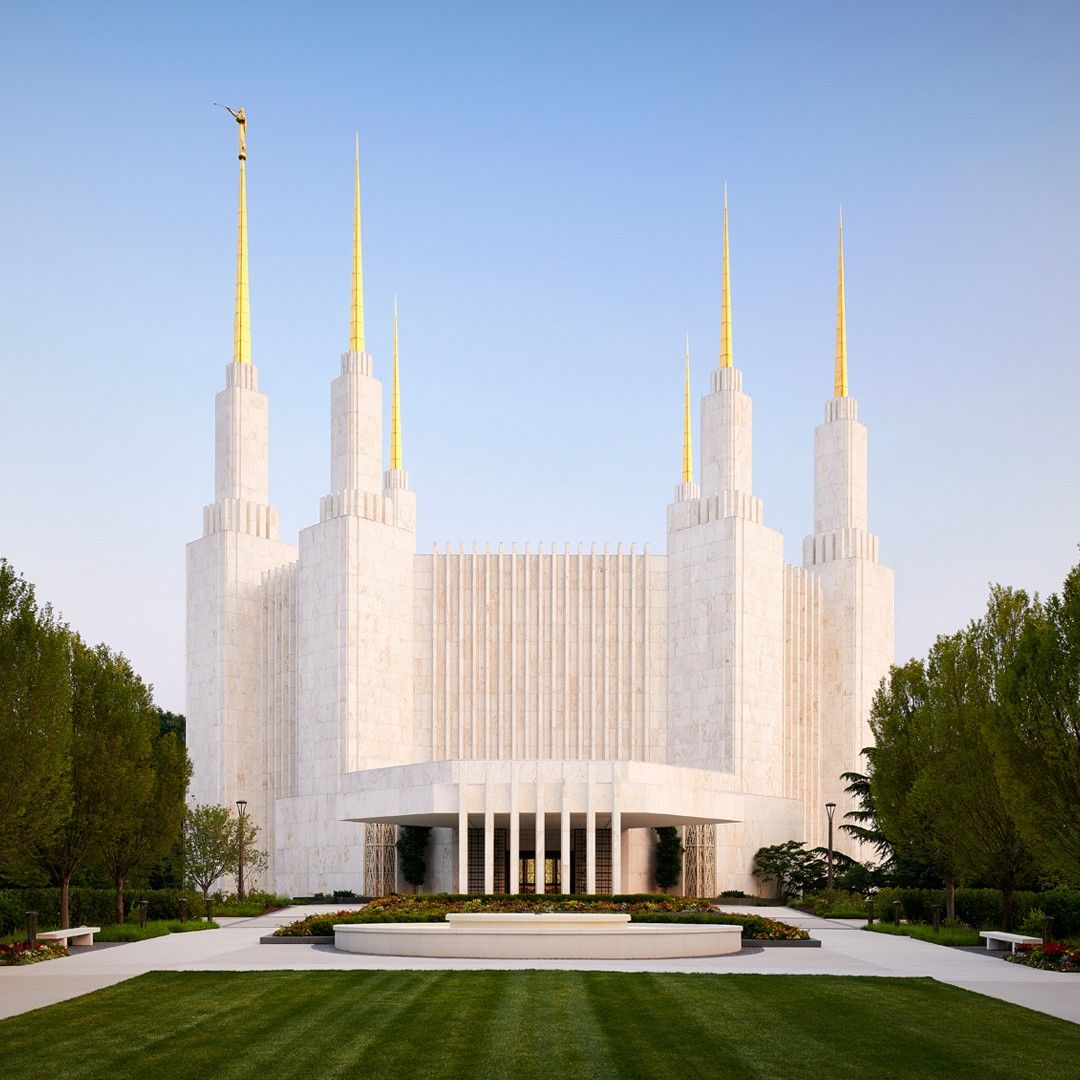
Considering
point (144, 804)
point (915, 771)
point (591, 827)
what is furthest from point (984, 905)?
point (144, 804)

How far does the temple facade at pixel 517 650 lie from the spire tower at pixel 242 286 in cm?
12

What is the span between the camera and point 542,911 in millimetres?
33781

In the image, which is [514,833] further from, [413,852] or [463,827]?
[413,852]

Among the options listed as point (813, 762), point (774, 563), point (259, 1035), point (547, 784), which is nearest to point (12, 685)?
point (259, 1035)

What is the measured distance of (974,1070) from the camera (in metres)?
14.8

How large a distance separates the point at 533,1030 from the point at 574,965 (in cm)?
749

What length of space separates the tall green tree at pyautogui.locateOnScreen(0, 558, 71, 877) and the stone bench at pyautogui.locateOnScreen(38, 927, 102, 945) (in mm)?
2618

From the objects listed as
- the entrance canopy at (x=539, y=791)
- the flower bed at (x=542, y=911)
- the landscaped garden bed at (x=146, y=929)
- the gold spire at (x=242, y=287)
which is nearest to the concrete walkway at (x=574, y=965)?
the flower bed at (x=542, y=911)

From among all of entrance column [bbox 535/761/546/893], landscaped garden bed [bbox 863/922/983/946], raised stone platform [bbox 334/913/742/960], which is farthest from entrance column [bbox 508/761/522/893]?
raised stone platform [bbox 334/913/742/960]

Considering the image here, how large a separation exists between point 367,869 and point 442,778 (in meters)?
9.30


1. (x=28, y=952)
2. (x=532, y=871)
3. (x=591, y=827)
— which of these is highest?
(x=591, y=827)

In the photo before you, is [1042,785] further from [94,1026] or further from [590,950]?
[94,1026]

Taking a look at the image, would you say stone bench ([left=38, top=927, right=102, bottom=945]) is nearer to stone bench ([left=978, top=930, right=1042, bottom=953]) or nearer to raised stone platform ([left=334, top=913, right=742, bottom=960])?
raised stone platform ([left=334, top=913, right=742, bottom=960])

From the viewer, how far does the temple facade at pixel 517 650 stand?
5903cm
